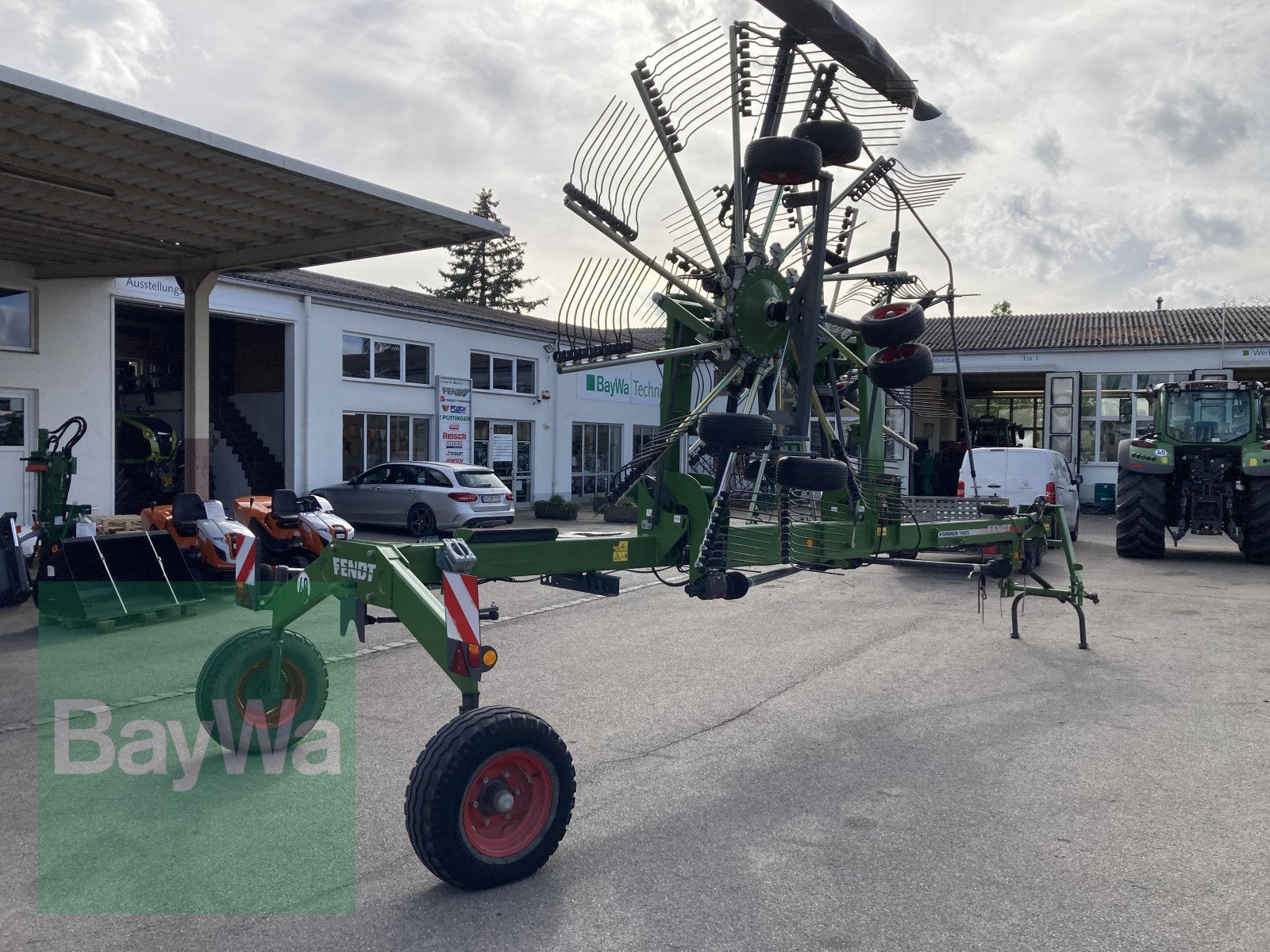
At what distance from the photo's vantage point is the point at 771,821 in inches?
183

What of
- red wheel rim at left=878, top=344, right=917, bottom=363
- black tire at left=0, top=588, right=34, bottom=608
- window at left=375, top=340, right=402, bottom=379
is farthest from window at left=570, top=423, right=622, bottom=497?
red wheel rim at left=878, top=344, right=917, bottom=363

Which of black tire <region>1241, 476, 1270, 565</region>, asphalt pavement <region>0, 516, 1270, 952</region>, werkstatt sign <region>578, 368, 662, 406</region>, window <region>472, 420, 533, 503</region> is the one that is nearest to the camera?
asphalt pavement <region>0, 516, 1270, 952</region>

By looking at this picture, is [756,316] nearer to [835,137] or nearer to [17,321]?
[835,137]

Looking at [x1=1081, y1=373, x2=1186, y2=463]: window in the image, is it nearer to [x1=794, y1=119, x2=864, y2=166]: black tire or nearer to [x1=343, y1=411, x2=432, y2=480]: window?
[x1=343, y1=411, x2=432, y2=480]: window

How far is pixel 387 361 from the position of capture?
22.1 metres

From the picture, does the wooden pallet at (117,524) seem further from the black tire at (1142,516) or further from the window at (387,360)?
the black tire at (1142,516)

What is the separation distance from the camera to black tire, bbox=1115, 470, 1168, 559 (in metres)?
15.8

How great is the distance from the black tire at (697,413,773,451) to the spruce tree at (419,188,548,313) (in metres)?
53.0

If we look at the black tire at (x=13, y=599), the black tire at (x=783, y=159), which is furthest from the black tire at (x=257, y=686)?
the black tire at (x=13, y=599)

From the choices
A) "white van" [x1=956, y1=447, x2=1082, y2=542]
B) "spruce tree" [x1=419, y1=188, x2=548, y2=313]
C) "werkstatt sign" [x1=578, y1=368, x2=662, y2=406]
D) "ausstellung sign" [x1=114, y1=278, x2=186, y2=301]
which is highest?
"spruce tree" [x1=419, y1=188, x2=548, y2=313]

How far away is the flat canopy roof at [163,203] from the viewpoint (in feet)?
28.8

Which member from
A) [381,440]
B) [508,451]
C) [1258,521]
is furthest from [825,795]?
[508,451]

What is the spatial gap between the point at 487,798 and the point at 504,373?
21.9 m

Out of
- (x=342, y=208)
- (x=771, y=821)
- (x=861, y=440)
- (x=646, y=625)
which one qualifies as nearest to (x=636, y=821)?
(x=771, y=821)
